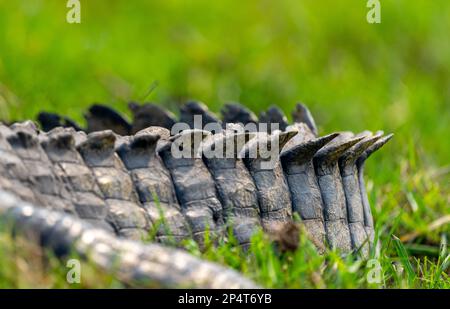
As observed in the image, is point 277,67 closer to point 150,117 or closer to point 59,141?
point 150,117

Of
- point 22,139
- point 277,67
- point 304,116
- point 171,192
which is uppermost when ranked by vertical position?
point 277,67

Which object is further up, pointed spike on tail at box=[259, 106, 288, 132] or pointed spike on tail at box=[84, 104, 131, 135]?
pointed spike on tail at box=[84, 104, 131, 135]

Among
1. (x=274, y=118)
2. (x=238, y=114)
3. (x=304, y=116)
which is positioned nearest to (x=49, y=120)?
(x=238, y=114)

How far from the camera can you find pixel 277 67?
6449 mm

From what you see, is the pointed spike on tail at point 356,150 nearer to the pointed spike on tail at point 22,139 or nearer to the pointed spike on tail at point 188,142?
the pointed spike on tail at point 188,142

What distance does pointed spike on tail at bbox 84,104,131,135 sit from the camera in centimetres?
350

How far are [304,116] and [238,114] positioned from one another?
1.09ft

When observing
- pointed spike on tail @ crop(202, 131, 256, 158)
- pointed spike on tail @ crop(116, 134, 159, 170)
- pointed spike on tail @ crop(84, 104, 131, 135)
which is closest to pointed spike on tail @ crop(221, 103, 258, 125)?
pointed spike on tail @ crop(84, 104, 131, 135)

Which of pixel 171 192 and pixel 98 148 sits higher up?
pixel 98 148

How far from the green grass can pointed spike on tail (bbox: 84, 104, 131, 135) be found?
2.54 ft

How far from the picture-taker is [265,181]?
8.42 ft

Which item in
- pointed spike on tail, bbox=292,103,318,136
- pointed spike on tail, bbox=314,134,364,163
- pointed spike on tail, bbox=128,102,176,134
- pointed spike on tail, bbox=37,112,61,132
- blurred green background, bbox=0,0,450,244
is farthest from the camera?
blurred green background, bbox=0,0,450,244

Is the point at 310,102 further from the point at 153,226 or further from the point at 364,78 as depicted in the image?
the point at 153,226

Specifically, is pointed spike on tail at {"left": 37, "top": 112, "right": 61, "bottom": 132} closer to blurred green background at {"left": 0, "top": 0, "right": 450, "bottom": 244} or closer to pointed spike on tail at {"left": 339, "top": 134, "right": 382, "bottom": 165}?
blurred green background at {"left": 0, "top": 0, "right": 450, "bottom": 244}
